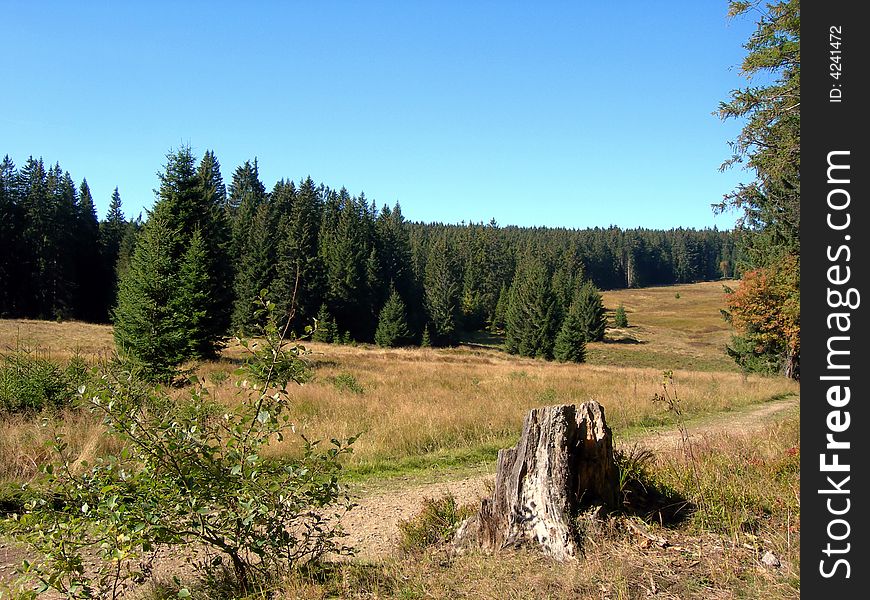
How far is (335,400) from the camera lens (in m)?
12.2

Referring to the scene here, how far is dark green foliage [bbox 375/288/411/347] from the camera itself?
5425 centimetres

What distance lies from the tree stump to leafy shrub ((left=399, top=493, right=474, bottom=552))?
14.2 inches

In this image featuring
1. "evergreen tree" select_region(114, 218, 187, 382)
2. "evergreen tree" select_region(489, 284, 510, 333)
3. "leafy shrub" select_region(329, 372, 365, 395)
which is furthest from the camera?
"evergreen tree" select_region(489, 284, 510, 333)

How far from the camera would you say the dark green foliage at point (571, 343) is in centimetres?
5016

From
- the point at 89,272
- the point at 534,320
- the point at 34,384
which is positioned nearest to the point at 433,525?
the point at 34,384

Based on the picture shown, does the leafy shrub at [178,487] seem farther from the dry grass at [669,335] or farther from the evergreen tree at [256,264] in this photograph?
the dry grass at [669,335]

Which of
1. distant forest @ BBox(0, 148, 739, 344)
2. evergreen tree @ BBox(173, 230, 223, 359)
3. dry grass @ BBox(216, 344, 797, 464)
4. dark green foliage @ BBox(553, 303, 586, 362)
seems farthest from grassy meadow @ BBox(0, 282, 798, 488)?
dark green foliage @ BBox(553, 303, 586, 362)

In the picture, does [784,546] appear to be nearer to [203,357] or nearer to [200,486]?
[200,486]

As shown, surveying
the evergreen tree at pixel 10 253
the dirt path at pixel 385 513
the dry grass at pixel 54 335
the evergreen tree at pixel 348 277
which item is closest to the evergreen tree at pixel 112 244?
the evergreen tree at pixel 10 253

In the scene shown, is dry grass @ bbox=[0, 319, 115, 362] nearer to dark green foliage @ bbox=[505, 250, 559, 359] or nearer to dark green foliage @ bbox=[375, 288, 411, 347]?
dark green foliage @ bbox=[375, 288, 411, 347]

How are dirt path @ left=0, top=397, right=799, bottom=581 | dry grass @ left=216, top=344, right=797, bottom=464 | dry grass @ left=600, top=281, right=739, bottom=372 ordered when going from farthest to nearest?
dry grass @ left=600, top=281, right=739, bottom=372 < dry grass @ left=216, top=344, right=797, bottom=464 < dirt path @ left=0, top=397, right=799, bottom=581

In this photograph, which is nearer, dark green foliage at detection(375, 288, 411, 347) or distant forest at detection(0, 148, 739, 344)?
distant forest at detection(0, 148, 739, 344)

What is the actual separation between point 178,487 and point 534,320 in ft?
182
